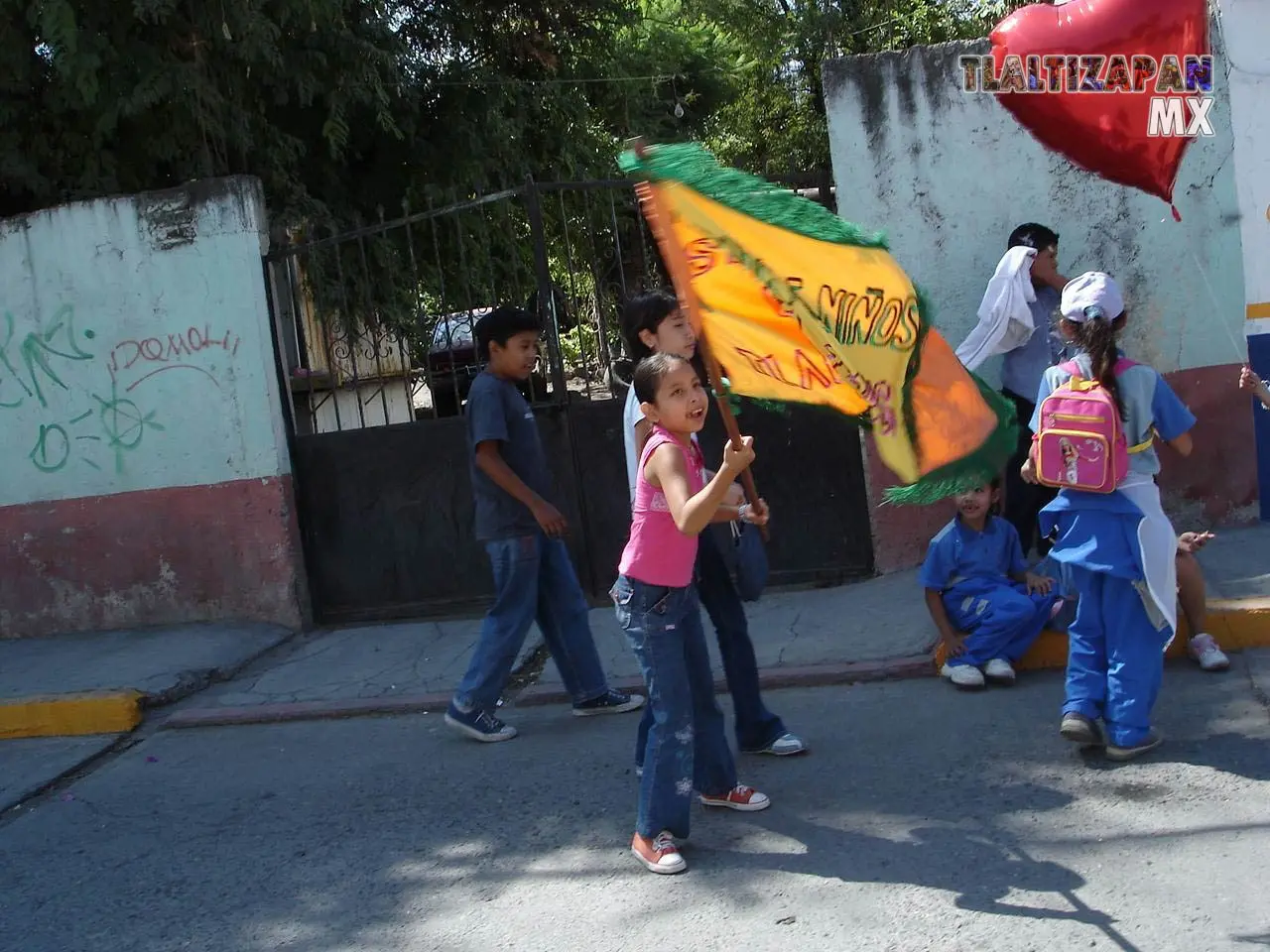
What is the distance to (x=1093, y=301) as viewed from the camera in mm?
4043

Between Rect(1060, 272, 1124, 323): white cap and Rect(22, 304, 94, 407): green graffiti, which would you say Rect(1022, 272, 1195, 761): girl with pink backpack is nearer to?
Rect(1060, 272, 1124, 323): white cap

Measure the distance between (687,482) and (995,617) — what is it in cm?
199

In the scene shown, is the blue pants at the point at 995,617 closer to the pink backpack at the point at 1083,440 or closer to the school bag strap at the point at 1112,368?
the pink backpack at the point at 1083,440

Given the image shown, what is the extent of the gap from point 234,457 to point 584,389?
194 cm

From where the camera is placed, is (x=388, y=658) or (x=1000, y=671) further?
(x=388, y=658)

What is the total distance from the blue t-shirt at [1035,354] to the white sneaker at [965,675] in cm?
146

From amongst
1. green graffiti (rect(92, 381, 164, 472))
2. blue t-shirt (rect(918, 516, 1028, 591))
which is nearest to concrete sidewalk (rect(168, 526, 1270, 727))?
blue t-shirt (rect(918, 516, 1028, 591))

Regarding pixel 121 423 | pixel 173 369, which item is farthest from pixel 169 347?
pixel 121 423

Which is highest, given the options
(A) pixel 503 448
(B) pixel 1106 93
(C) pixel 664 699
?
(B) pixel 1106 93

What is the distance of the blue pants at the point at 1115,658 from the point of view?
4055 millimetres

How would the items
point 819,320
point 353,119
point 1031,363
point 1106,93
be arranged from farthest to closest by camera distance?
point 353,119 → point 1106,93 → point 1031,363 → point 819,320

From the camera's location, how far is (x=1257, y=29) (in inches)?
244

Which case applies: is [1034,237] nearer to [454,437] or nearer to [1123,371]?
[1123,371]

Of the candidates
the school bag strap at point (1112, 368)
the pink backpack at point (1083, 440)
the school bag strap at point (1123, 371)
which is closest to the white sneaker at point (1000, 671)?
the pink backpack at point (1083, 440)
